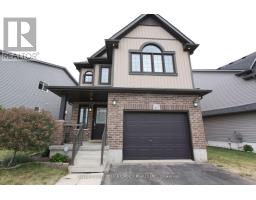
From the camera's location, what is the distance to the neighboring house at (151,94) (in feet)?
24.5

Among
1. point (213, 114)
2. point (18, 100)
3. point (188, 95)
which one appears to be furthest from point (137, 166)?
point (18, 100)

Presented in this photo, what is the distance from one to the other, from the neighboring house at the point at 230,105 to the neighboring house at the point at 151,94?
5875mm

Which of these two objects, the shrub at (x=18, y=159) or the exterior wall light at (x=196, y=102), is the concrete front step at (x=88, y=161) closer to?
the shrub at (x=18, y=159)

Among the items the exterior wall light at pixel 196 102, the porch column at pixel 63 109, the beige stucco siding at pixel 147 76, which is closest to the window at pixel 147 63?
the beige stucco siding at pixel 147 76

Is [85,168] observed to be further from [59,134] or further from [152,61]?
[152,61]

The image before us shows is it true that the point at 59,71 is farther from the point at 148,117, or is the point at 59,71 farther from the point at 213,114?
the point at 213,114

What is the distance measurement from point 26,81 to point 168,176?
14864mm

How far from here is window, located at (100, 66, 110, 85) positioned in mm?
11195

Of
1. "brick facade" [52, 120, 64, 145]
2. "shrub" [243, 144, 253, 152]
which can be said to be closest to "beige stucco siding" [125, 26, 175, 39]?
"brick facade" [52, 120, 64, 145]

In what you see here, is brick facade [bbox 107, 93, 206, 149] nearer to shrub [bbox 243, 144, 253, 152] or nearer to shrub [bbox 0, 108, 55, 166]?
shrub [bbox 0, 108, 55, 166]

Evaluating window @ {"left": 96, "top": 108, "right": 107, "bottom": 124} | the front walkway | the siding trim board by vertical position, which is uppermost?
the siding trim board

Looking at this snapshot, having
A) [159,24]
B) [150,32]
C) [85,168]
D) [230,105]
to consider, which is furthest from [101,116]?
[230,105]

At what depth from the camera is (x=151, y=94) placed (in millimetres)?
7941

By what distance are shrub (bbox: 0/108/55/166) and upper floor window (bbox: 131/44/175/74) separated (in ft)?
16.9
